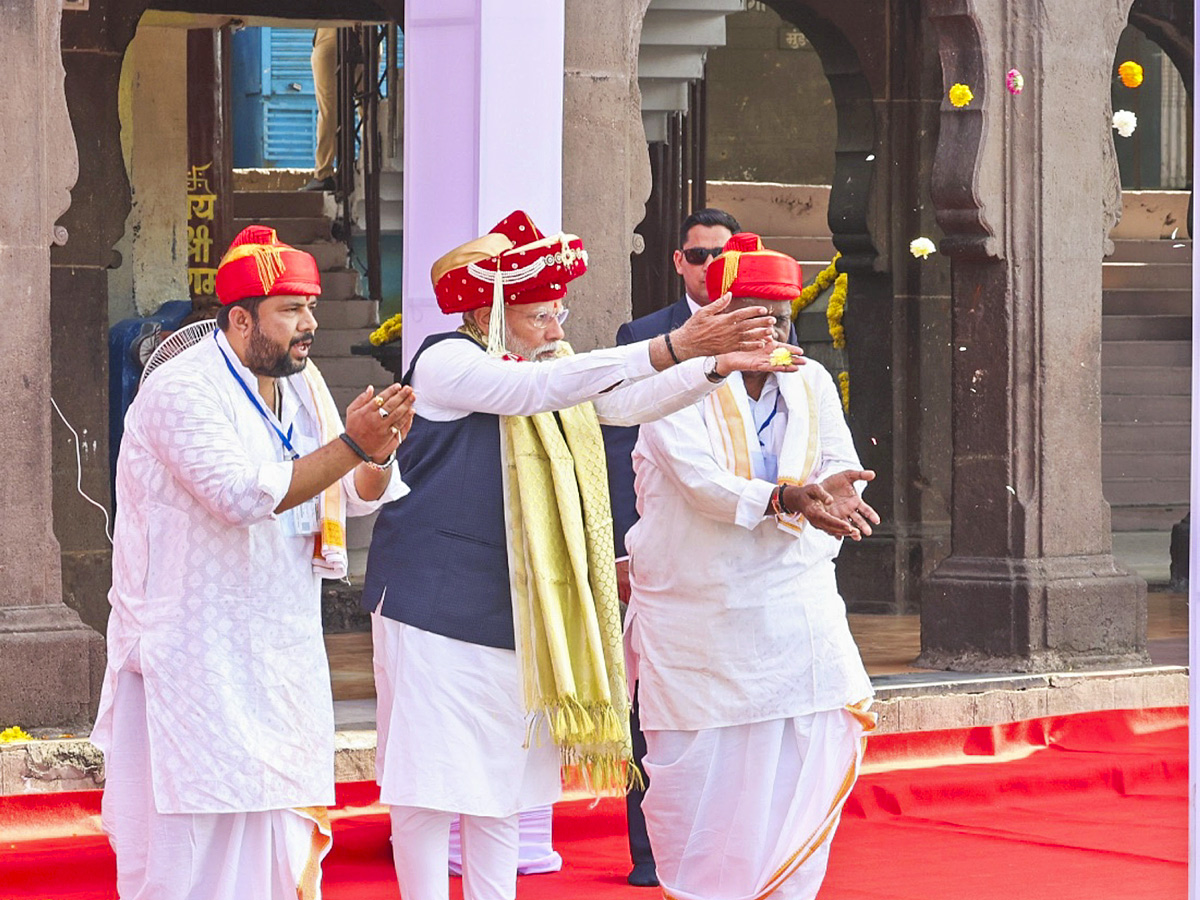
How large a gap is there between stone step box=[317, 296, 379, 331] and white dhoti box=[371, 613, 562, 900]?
30.3ft

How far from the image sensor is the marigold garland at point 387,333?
12219mm

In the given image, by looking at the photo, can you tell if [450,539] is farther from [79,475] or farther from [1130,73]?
[1130,73]

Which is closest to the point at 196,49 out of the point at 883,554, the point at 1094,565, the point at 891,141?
the point at 891,141

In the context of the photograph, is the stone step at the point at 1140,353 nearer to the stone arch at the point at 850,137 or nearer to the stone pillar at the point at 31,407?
the stone arch at the point at 850,137

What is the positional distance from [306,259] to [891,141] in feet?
23.5

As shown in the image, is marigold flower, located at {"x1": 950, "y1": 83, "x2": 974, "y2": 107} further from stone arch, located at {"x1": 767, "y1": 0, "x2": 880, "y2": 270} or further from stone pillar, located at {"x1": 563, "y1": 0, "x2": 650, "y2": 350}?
stone arch, located at {"x1": 767, "y1": 0, "x2": 880, "y2": 270}

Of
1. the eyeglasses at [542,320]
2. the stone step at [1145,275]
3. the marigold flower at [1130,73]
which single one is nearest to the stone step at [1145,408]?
the stone step at [1145,275]

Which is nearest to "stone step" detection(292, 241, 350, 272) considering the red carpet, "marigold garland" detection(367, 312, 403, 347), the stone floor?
"marigold garland" detection(367, 312, 403, 347)

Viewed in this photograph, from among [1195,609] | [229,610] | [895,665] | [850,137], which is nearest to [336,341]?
[850,137]

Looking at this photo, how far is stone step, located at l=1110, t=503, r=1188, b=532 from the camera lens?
50.0 feet

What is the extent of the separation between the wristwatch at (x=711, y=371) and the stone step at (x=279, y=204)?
10.9 meters

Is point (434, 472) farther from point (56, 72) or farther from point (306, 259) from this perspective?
point (56, 72)

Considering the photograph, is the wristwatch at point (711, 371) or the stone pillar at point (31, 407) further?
the stone pillar at point (31, 407)

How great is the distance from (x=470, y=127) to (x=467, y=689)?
2.42 metres
